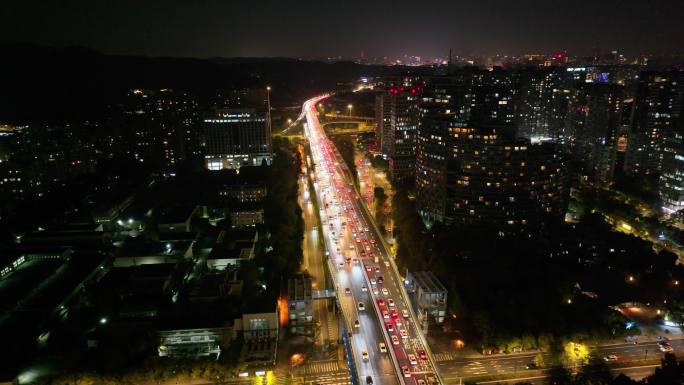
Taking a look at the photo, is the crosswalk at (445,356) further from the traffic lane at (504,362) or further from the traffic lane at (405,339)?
the traffic lane at (405,339)

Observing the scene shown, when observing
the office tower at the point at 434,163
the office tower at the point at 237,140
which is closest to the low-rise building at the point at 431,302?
the office tower at the point at 434,163

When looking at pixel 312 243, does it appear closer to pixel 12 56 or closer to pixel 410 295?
pixel 410 295

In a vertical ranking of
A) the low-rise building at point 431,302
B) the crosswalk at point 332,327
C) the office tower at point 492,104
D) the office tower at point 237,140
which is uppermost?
the office tower at point 492,104

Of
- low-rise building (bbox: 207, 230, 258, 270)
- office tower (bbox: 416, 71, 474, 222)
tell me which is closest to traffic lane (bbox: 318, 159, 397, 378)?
low-rise building (bbox: 207, 230, 258, 270)

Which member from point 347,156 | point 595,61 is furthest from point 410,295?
point 595,61

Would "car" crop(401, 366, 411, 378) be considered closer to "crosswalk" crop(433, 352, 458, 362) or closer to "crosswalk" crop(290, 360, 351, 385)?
"crosswalk" crop(433, 352, 458, 362)

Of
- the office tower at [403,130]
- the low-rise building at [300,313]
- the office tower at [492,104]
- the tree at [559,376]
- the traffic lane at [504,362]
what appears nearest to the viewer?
the tree at [559,376]

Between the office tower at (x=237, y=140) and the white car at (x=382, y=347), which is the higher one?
the office tower at (x=237, y=140)

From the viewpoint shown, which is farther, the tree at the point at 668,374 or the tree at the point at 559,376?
the tree at the point at 559,376
